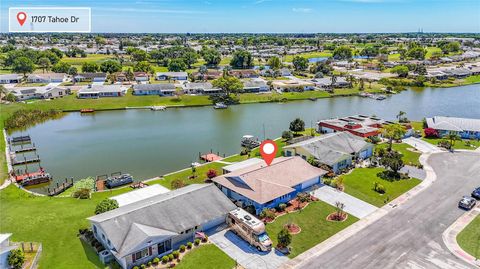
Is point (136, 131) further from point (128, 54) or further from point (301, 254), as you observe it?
point (128, 54)

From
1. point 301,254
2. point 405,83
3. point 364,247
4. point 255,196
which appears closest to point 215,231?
point 255,196

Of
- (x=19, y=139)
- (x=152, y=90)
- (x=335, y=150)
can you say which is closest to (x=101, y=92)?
(x=152, y=90)

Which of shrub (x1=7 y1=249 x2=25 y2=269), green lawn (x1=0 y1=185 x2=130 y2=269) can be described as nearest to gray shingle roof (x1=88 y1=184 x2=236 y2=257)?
green lawn (x1=0 y1=185 x2=130 y2=269)

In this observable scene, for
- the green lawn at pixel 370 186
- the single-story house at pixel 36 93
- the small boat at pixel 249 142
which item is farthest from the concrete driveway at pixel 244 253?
the single-story house at pixel 36 93

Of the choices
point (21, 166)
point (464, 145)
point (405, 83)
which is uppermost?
point (405, 83)

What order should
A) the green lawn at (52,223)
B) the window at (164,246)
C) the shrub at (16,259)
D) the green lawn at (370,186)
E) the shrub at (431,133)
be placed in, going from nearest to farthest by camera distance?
the shrub at (16,259) < the green lawn at (52,223) < the window at (164,246) < the green lawn at (370,186) < the shrub at (431,133)

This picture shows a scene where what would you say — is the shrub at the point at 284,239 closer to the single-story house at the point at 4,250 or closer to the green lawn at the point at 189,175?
the green lawn at the point at 189,175

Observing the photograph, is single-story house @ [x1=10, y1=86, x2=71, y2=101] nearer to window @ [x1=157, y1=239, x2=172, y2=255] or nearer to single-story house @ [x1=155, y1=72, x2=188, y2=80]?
single-story house @ [x1=155, y1=72, x2=188, y2=80]
